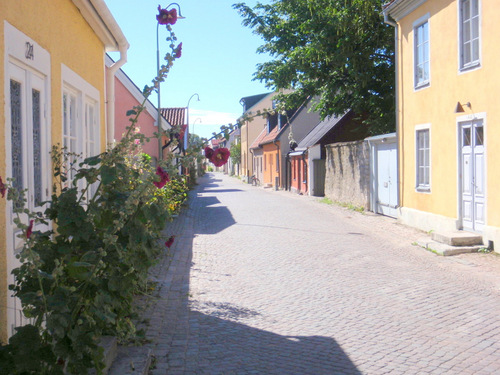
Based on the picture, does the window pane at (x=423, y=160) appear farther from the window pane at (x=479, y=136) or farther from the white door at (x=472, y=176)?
the window pane at (x=479, y=136)

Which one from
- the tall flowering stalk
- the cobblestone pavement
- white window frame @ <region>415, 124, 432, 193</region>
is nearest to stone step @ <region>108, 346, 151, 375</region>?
the cobblestone pavement

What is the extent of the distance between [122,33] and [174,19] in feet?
14.1

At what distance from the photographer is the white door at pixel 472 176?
10852mm

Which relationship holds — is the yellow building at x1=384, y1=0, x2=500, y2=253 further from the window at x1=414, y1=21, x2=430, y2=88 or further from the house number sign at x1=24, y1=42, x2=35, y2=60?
the house number sign at x1=24, y1=42, x2=35, y2=60

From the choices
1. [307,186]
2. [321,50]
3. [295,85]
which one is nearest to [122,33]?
[321,50]

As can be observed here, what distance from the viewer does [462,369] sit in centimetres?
453

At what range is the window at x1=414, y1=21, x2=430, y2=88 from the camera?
13.3m

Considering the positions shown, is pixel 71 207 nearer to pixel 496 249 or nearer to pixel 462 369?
pixel 462 369

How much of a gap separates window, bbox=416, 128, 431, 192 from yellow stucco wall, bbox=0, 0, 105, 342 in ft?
26.3

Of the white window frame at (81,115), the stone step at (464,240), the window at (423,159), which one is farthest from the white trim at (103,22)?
the window at (423,159)

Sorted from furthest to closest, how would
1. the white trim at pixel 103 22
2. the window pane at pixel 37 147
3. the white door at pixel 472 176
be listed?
the white door at pixel 472 176 < the white trim at pixel 103 22 < the window pane at pixel 37 147

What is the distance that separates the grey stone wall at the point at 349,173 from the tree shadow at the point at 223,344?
12554 mm

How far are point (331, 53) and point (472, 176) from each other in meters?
9.33

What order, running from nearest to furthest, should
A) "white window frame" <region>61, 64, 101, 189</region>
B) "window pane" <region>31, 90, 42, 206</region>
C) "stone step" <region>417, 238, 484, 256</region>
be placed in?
"window pane" <region>31, 90, 42, 206</region> < "white window frame" <region>61, 64, 101, 189</region> < "stone step" <region>417, 238, 484, 256</region>
